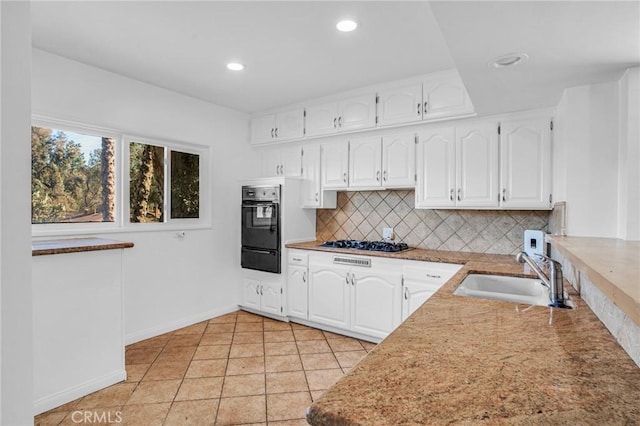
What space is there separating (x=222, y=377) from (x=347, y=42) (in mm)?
2576

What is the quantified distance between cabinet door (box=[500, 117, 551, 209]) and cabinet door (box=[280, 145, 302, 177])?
2075 millimetres

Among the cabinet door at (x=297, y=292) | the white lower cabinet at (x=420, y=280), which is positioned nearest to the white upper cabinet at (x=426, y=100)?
the white lower cabinet at (x=420, y=280)

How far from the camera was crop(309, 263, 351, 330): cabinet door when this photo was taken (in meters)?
3.35

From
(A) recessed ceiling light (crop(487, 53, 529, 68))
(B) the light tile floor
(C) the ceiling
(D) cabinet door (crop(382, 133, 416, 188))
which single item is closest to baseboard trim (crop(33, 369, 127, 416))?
(B) the light tile floor

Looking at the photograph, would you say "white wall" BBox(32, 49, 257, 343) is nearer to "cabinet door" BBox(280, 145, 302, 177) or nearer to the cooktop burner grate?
"cabinet door" BBox(280, 145, 302, 177)

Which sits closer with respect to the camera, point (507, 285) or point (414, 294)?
point (507, 285)

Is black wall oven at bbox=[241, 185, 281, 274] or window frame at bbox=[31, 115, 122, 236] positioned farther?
black wall oven at bbox=[241, 185, 281, 274]

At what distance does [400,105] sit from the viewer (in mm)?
3197

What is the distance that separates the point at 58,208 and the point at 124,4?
171cm

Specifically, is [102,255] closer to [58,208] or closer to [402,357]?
[58,208]

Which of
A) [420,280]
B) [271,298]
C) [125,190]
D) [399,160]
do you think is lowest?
[271,298]

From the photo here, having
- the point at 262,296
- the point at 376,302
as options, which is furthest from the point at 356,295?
the point at 262,296

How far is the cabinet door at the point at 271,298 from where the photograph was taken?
380cm

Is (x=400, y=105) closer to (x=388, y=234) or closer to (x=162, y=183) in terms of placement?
(x=388, y=234)
